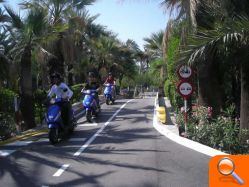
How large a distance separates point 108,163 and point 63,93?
4324 mm

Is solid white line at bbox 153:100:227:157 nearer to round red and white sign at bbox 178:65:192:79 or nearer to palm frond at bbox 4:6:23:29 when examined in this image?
round red and white sign at bbox 178:65:192:79

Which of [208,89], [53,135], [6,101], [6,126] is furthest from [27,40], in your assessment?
[208,89]

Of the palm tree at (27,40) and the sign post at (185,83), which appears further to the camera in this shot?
the palm tree at (27,40)

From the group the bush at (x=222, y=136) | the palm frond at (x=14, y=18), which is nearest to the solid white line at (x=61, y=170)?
the bush at (x=222, y=136)

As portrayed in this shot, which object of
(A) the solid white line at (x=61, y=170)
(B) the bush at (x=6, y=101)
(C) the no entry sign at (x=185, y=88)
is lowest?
(A) the solid white line at (x=61, y=170)

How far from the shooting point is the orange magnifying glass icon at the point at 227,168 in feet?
13.2

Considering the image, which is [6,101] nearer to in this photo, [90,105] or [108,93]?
[90,105]

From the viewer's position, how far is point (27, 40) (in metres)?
16.5

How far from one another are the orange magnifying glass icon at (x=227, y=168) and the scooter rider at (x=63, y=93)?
9.63 meters

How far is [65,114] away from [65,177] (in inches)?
205

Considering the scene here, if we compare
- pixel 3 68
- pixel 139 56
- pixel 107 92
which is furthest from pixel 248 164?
pixel 139 56

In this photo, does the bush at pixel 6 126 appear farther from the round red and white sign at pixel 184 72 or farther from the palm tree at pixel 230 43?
the palm tree at pixel 230 43

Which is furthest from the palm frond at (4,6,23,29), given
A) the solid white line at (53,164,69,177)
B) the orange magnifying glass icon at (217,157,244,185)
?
the orange magnifying glass icon at (217,157,244,185)

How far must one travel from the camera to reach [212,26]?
524 inches
